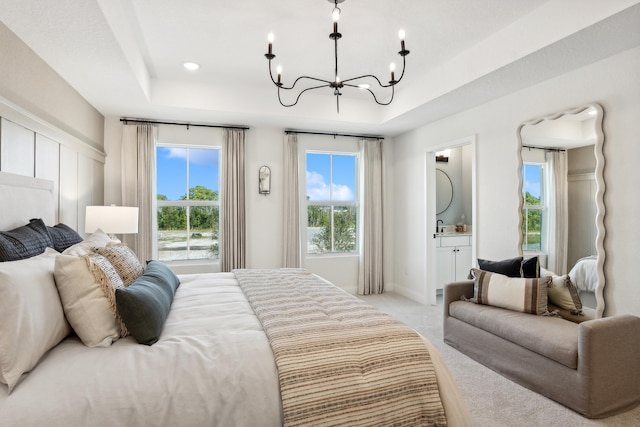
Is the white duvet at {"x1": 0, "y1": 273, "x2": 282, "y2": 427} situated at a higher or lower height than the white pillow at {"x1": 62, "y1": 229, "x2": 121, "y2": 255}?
lower

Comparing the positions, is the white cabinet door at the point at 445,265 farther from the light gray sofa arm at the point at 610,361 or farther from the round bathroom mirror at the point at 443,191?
the light gray sofa arm at the point at 610,361

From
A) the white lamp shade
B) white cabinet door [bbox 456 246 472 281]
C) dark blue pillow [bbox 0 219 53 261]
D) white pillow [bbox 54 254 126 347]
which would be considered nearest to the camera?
white pillow [bbox 54 254 126 347]

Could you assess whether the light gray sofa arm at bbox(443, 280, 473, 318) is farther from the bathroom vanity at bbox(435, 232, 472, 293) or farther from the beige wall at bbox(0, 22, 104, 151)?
the beige wall at bbox(0, 22, 104, 151)

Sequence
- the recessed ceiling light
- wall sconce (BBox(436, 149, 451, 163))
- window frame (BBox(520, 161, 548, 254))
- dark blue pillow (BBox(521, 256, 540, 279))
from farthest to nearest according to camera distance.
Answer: wall sconce (BBox(436, 149, 451, 163))
the recessed ceiling light
window frame (BBox(520, 161, 548, 254))
dark blue pillow (BBox(521, 256, 540, 279))

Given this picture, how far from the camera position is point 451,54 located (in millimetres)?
3316

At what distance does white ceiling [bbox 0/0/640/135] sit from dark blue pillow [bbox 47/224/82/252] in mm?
1288

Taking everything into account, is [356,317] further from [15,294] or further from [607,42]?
[607,42]

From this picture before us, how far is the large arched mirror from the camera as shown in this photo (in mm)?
2711

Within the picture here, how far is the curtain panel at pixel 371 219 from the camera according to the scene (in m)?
5.32

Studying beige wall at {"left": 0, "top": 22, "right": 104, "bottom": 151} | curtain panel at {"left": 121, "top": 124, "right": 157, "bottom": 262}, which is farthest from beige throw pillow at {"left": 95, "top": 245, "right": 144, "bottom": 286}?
curtain panel at {"left": 121, "top": 124, "right": 157, "bottom": 262}

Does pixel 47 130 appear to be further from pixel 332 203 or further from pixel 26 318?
pixel 332 203

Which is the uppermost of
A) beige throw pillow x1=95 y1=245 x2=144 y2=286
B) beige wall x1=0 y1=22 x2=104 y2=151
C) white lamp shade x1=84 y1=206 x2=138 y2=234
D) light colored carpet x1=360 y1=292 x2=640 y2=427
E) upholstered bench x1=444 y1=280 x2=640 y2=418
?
beige wall x1=0 y1=22 x2=104 y2=151

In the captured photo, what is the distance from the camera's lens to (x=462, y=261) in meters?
5.19

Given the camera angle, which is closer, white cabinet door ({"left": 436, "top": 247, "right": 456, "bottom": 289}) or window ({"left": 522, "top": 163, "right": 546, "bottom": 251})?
window ({"left": 522, "top": 163, "right": 546, "bottom": 251})
